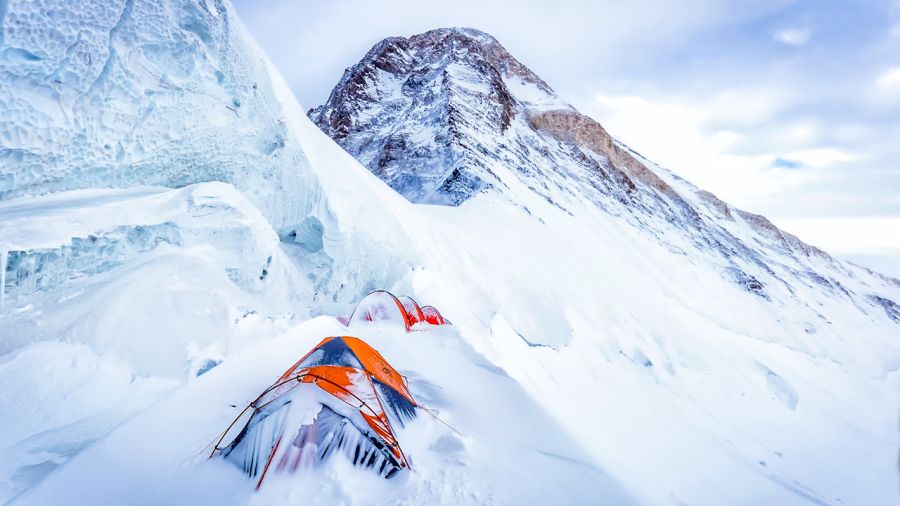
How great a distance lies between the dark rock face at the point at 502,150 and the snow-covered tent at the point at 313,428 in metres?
18.4

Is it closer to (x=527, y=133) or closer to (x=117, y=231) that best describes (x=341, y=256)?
(x=117, y=231)

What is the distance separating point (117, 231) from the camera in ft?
19.4

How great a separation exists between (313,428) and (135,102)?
595cm

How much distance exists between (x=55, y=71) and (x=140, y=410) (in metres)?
4.59

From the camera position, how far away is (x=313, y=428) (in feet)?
13.6

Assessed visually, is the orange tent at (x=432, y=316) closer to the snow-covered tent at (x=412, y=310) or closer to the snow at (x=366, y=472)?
the snow-covered tent at (x=412, y=310)

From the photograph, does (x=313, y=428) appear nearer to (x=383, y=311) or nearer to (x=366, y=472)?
(x=366, y=472)

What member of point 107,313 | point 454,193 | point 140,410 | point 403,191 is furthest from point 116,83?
point 403,191

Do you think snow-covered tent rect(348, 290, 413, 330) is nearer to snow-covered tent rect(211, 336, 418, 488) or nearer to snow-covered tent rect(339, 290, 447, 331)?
snow-covered tent rect(339, 290, 447, 331)

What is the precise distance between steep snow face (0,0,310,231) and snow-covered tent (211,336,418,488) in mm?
4689

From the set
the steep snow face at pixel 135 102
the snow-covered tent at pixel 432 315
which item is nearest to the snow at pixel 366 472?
the snow-covered tent at pixel 432 315

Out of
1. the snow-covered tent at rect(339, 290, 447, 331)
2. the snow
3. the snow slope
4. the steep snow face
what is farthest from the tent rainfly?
the steep snow face

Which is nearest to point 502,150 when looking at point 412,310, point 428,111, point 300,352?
point 428,111

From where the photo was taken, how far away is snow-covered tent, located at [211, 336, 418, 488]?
400 cm
